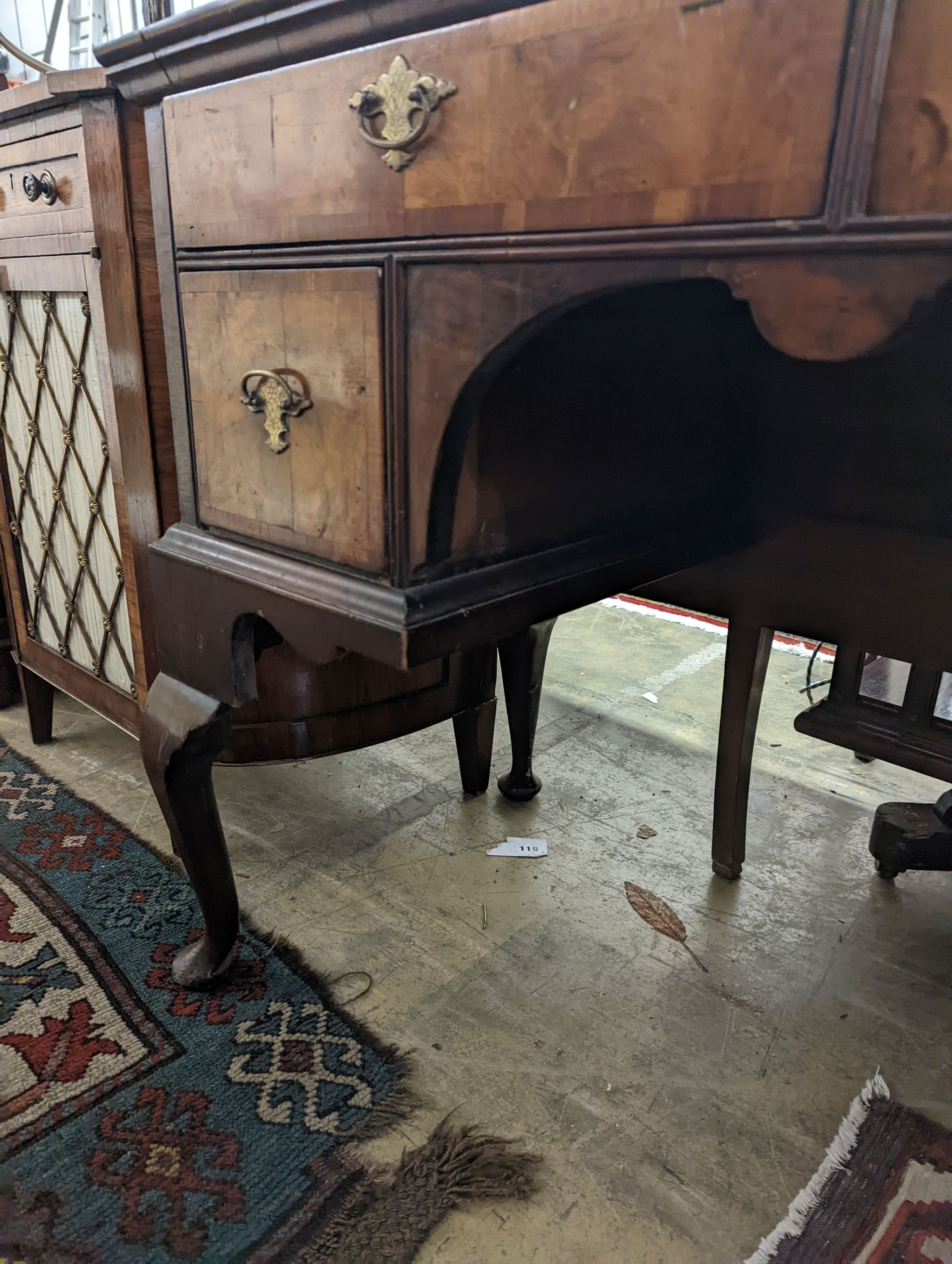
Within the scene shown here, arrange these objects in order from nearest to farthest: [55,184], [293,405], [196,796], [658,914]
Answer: [293,405] → [196,796] → [55,184] → [658,914]

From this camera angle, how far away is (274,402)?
0.73 metres

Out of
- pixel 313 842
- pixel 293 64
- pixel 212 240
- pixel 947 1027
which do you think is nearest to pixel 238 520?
pixel 212 240

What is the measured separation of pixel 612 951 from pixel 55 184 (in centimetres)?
127

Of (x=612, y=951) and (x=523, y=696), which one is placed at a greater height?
(x=523, y=696)

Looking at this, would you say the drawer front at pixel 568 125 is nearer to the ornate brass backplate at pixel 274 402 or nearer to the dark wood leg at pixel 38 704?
the ornate brass backplate at pixel 274 402

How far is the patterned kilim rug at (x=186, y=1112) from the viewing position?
771mm

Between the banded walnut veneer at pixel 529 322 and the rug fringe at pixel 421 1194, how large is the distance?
0.36m

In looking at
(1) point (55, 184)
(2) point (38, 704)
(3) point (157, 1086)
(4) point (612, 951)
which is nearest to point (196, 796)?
(3) point (157, 1086)

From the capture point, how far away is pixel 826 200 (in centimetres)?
43

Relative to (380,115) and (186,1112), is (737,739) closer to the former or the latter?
(186,1112)

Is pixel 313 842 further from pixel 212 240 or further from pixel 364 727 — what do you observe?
pixel 212 240

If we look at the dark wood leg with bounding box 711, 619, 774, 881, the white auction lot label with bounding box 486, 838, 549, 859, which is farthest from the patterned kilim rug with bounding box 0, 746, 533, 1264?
the dark wood leg with bounding box 711, 619, 774, 881

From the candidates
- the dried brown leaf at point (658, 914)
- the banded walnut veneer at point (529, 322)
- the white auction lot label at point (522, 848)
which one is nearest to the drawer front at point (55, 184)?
the banded walnut veneer at point (529, 322)

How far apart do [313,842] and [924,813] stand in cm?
99
